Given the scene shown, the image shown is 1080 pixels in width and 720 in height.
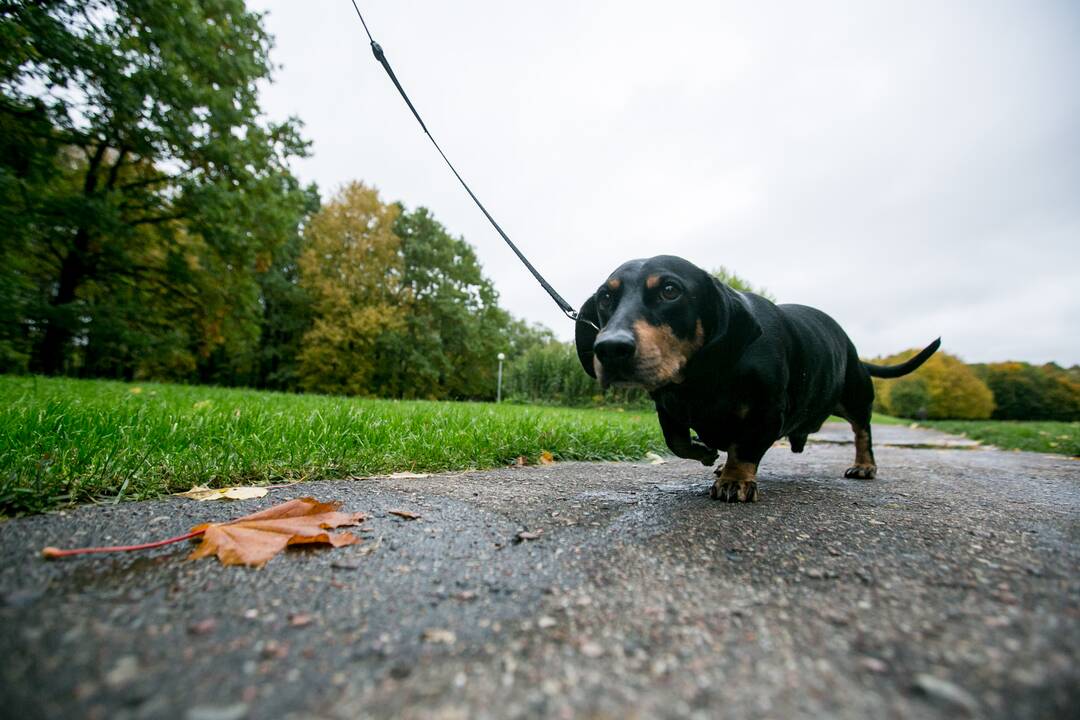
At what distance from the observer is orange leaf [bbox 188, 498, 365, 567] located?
1242 mm

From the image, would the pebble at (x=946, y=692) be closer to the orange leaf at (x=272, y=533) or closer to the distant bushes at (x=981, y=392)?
the orange leaf at (x=272, y=533)

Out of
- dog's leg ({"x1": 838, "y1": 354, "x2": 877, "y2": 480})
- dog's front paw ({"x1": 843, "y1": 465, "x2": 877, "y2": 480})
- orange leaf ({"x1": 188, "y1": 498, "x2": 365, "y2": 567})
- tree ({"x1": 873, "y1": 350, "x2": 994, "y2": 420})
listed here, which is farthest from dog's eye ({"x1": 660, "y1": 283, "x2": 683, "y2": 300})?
tree ({"x1": 873, "y1": 350, "x2": 994, "y2": 420})

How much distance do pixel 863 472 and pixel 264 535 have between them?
3.53m

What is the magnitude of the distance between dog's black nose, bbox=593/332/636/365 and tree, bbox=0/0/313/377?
30.0ft

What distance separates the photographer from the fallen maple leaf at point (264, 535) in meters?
1.22

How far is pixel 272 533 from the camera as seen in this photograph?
Answer: 1.40 m

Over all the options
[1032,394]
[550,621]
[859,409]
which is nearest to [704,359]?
[550,621]

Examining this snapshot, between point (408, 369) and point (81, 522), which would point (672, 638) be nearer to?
point (81, 522)

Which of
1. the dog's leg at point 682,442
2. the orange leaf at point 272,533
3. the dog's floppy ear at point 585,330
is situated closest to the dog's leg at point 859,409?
the dog's leg at point 682,442

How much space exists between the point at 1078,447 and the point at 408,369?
21.1 meters

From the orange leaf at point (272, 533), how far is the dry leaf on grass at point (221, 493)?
18.6 inches

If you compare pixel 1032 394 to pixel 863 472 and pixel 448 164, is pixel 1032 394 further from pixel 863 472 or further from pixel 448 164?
pixel 448 164

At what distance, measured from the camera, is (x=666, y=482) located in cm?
291

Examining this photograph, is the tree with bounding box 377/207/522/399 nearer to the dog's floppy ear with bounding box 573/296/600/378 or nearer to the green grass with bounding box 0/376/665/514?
the green grass with bounding box 0/376/665/514
